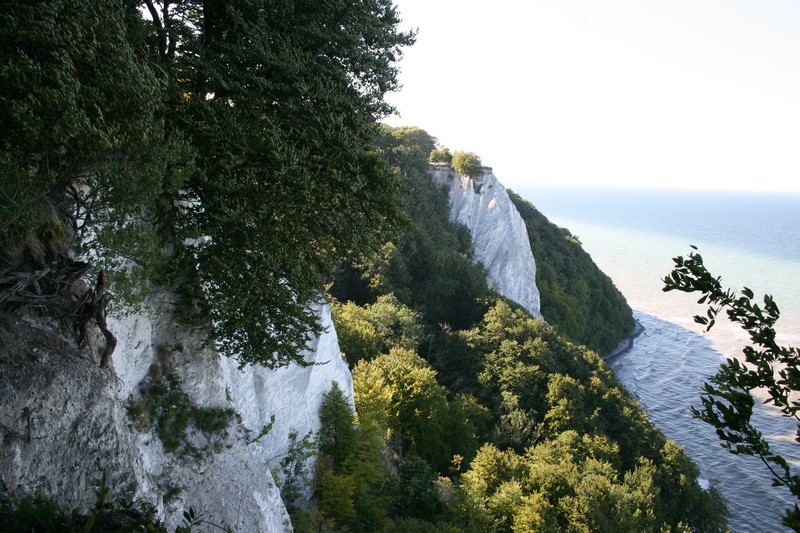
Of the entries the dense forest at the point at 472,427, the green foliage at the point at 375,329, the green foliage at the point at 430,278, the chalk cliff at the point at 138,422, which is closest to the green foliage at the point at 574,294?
the green foliage at the point at 430,278

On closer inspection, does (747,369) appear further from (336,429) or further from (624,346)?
(624,346)

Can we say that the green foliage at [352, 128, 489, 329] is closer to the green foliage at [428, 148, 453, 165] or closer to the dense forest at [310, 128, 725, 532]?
the dense forest at [310, 128, 725, 532]

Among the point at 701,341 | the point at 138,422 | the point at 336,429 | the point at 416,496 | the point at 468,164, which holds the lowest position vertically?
the point at 416,496

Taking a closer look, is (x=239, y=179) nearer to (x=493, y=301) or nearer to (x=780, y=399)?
(x=780, y=399)

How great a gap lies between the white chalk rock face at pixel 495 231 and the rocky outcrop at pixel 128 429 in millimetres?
47695

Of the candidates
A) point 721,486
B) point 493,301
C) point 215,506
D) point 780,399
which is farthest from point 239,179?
point 721,486

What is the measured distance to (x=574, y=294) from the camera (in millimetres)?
64875

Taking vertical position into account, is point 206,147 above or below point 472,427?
above

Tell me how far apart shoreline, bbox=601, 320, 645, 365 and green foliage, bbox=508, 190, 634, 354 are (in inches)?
26.7

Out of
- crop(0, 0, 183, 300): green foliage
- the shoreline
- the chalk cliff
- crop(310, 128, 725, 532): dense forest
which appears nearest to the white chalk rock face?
crop(310, 128, 725, 532): dense forest

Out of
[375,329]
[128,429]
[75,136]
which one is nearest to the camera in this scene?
[75,136]

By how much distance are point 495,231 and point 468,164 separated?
1016 centimetres

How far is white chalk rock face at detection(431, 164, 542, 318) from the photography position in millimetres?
58594

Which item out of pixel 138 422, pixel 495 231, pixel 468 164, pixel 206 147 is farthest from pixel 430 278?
pixel 138 422
